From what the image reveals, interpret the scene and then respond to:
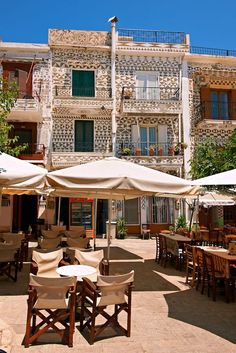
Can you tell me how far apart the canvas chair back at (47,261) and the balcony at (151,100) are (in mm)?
14275

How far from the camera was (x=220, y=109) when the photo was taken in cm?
2133

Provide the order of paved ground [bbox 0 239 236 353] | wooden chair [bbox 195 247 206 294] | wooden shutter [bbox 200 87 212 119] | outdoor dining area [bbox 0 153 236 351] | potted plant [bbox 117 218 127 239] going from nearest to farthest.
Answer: paved ground [bbox 0 239 236 353] < outdoor dining area [bbox 0 153 236 351] < wooden chair [bbox 195 247 206 294] < potted plant [bbox 117 218 127 239] < wooden shutter [bbox 200 87 212 119]

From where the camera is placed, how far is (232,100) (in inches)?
839

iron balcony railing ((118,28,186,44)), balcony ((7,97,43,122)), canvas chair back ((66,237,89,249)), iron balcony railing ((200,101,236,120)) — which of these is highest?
iron balcony railing ((118,28,186,44))

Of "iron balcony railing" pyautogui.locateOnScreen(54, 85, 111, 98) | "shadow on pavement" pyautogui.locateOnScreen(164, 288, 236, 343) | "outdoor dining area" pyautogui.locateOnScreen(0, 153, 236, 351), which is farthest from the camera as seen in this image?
"iron balcony railing" pyautogui.locateOnScreen(54, 85, 111, 98)

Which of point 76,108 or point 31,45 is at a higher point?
point 31,45

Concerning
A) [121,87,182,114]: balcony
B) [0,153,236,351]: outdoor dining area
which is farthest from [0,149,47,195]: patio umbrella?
[121,87,182,114]: balcony

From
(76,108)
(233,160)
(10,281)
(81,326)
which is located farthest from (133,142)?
(81,326)

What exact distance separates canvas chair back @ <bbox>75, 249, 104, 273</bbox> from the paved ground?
1.02 m

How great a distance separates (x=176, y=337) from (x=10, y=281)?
175 inches

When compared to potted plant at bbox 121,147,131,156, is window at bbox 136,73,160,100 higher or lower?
higher

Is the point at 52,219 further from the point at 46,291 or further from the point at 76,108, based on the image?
the point at 46,291

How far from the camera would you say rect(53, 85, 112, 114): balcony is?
63.7ft

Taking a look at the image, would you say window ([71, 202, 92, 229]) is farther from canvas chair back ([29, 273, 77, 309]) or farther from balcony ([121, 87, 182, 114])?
canvas chair back ([29, 273, 77, 309])
